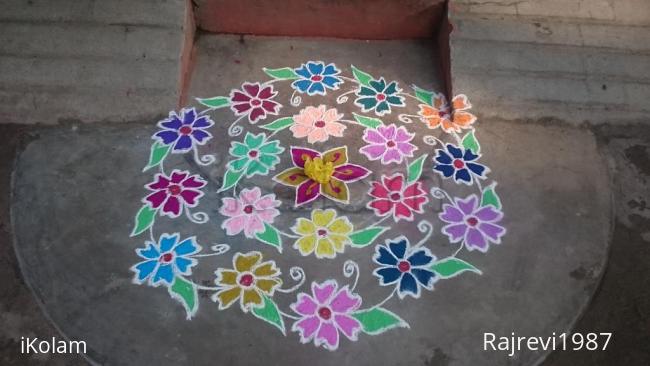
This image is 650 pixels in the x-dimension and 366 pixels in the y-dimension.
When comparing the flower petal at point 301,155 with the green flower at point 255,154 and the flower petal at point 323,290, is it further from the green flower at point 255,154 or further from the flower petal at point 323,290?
the flower petal at point 323,290

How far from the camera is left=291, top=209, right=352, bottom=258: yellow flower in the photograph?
2764 millimetres

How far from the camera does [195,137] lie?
3191 millimetres

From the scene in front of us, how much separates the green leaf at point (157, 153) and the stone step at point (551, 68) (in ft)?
4.97

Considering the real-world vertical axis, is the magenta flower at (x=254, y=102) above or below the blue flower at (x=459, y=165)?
above

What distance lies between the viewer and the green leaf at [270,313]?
2.52 meters

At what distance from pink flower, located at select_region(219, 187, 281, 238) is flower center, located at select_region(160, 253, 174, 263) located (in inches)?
10.1

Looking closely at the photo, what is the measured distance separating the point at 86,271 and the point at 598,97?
8.65 ft

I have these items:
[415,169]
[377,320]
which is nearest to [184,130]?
[415,169]

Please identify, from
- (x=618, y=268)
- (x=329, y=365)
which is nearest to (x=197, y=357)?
(x=329, y=365)

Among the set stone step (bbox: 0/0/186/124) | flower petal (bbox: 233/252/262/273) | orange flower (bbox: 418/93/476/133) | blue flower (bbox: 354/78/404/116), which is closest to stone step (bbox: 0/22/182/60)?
stone step (bbox: 0/0/186/124)

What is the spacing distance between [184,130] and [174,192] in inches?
15.6

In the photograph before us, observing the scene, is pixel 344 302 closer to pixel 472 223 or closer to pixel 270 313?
pixel 270 313

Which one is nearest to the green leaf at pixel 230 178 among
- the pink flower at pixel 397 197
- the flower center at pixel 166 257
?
the flower center at pixel 166 257

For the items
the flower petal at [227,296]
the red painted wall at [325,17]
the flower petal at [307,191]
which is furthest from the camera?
the red painted wall at [325,17]
